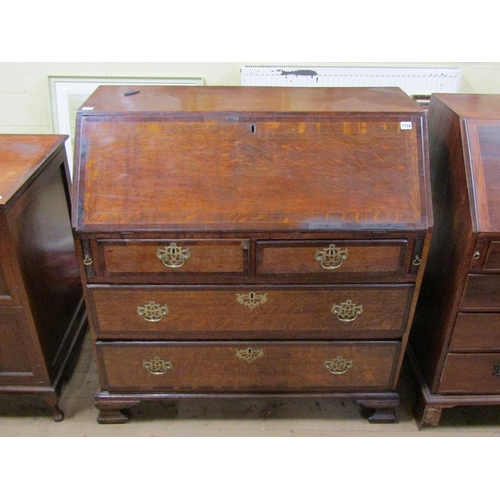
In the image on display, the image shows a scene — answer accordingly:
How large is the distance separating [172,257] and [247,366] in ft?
1.71

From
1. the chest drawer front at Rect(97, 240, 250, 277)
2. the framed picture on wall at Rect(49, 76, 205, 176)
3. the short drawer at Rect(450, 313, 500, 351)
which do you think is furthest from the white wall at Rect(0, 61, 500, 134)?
the short drawer at Rect(450, 313, 500, 351)

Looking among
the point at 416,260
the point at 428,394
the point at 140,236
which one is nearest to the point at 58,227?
the point at 140,236

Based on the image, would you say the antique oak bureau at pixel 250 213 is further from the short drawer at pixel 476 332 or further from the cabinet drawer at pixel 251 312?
the short drawer at pixel 476 332

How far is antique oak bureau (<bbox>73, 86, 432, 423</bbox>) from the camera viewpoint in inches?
59.4

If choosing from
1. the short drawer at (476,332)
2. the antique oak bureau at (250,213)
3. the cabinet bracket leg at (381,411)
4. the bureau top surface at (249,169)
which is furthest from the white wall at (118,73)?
the cabinet bracket leg at (381,411)

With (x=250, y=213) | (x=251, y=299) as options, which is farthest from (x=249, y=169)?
(x=251, y=299)

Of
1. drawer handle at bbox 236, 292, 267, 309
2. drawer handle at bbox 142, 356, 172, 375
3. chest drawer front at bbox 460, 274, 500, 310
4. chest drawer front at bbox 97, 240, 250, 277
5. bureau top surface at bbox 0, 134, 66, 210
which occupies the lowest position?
drawer handle at bbox 142, 356, 172, 375

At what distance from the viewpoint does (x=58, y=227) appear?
78.0 inches

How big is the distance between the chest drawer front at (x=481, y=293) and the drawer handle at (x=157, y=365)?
1.04 meters

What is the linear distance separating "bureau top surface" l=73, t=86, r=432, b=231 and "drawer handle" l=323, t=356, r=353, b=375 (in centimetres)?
54

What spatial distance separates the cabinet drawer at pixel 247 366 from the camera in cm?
175

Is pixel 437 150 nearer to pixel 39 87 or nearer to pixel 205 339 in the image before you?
pixel 205 339

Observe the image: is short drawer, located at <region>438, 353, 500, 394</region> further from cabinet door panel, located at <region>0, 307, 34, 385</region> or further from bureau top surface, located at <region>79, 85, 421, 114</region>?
cabinet door panel, located at <region>0, 307, 34, 385</region>

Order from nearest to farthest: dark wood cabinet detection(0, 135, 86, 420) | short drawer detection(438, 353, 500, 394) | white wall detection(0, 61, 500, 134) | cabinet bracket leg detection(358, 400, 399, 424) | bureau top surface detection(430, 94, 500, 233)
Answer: bureau top surface detection(430, 94, 500, 233) → dark wood cabinet detection(0, 135, 86, 420) → short drawer detection(438, 353, 500, 394) → cabinet bracket leg detection(358, 400, 399, 424) → white wall detection(0, 61, 500, 134)
